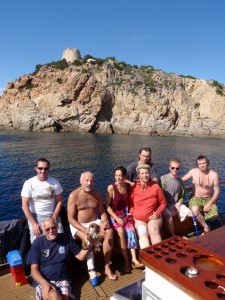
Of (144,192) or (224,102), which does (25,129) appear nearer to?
(224,102)

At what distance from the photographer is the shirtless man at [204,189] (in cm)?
613

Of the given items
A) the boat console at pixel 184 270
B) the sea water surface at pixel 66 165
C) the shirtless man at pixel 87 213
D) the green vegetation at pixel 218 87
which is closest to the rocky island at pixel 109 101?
the green vegetation at pixel 218 87

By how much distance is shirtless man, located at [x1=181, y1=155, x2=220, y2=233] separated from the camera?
613cm

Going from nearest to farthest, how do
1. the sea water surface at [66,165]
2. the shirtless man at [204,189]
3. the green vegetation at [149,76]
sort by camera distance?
the shirtless man at [204,189], the sea water surface at [66,165], the green vegetation at [149,76]

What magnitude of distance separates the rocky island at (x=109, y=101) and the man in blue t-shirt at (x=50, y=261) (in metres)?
59.6

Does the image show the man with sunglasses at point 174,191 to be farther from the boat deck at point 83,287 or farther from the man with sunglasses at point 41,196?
the man with sunglasses at point 41,196

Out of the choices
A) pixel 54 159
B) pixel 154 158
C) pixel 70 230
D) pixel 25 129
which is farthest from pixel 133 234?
pixel 25 129

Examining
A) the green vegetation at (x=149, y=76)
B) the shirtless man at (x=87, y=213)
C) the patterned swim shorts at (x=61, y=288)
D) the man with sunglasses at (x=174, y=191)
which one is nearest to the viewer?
the patterned swim shorts at (x=61, y=288)

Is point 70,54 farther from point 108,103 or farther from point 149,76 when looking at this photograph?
point 149,76

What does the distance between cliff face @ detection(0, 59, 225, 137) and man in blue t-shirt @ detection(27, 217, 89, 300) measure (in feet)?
196

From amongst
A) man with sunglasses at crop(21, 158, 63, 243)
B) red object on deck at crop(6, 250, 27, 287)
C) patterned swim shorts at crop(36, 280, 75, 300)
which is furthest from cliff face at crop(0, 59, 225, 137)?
patterned swim shorts at crop(36, 280, 75, 300)

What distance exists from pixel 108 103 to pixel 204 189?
65476mm

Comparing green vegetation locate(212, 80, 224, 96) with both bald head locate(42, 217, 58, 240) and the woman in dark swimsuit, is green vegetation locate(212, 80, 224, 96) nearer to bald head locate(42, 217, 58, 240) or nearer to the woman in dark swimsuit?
the woman in dark swimsuit

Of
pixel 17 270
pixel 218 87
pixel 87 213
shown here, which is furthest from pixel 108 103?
pixel 17 270
